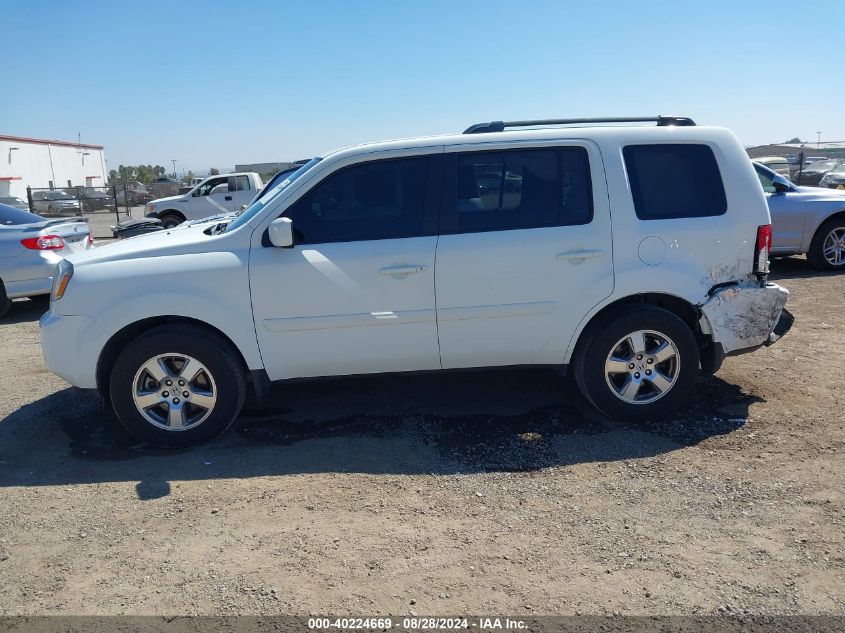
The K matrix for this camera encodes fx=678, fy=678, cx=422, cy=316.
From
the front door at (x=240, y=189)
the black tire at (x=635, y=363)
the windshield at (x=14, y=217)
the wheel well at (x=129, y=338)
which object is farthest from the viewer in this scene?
the front door at (x=240, y=189)

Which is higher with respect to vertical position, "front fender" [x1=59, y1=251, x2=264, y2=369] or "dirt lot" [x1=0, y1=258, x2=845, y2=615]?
"front fender" [x1=59, y1=251, x2=264, y2=369]

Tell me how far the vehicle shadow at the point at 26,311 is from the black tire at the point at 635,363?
7655 mm

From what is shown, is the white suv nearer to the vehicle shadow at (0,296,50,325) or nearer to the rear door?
the rear door

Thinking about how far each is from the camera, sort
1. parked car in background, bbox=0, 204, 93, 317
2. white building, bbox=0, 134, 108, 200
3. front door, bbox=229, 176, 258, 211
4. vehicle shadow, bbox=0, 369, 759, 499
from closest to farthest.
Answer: vehicle shadow, bbox=0, 369, 759, 499, parked car in background, bbox=0, 204, 93, 317, front door, bbox=229, 176, 258, 211, white building, bbox=0, 134, 108, 200

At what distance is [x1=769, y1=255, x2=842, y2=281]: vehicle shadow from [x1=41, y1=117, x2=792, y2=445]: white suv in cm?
626

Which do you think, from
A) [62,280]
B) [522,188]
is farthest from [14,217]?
[522,188]

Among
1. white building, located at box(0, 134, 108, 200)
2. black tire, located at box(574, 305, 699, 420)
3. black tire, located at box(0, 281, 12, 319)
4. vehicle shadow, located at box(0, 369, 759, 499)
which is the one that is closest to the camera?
vehicle shadow, located at box(0, 369, 759, 499)

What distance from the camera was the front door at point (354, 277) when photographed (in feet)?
14.6

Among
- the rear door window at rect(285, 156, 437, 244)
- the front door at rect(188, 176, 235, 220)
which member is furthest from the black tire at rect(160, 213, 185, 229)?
the rear door window at rect(285, 156, 437, 244)

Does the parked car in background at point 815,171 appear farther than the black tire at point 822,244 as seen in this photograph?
Yes

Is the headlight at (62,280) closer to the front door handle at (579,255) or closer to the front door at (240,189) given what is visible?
the front door handle at (579,255)

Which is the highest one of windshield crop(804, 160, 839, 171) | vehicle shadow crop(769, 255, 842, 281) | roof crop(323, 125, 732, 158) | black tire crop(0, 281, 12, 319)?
roof crop(323, 125, 732, 158)

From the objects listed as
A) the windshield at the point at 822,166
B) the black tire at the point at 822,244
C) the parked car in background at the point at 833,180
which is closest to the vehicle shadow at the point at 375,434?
the black tire at the point at 822,244

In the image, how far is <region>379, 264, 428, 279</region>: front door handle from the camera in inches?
176
